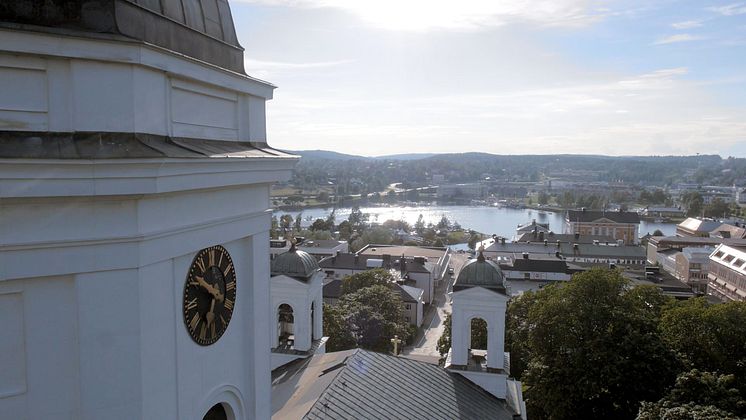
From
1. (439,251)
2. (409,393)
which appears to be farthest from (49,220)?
(439,251)

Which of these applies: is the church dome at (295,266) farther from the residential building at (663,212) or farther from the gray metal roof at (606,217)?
the residential building at (663,212)

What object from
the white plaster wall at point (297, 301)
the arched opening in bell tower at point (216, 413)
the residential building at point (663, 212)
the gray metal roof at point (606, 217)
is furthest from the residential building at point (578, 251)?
the residential building at point (663, 212)

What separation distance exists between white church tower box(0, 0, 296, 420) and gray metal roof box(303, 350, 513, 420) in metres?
7.60

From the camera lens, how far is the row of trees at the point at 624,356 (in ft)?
70.3

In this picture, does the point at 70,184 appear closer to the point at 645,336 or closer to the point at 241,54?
the point at 241,54

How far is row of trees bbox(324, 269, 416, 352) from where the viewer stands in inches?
1300

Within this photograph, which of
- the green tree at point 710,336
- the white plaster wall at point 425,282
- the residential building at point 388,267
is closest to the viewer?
the green tree at point 710,336

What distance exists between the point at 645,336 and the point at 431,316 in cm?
3403

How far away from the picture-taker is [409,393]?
1520cm

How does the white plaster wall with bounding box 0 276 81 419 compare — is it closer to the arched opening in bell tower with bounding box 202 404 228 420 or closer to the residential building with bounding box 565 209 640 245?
the arched opening in bell tower with bounding box 202 404 228 420

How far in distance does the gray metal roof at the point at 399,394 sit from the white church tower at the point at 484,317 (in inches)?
14.5

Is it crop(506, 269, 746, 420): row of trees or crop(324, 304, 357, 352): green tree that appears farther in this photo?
crop(324, 304, 357, 352): green tree

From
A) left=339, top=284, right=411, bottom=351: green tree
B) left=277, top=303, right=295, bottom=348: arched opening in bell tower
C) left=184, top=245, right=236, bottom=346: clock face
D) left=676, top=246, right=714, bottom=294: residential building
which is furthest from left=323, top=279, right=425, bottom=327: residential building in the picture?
left=184, top=245, right=236, bottom=346: clock face

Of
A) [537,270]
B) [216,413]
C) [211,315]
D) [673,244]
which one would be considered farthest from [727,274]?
[211,315]
